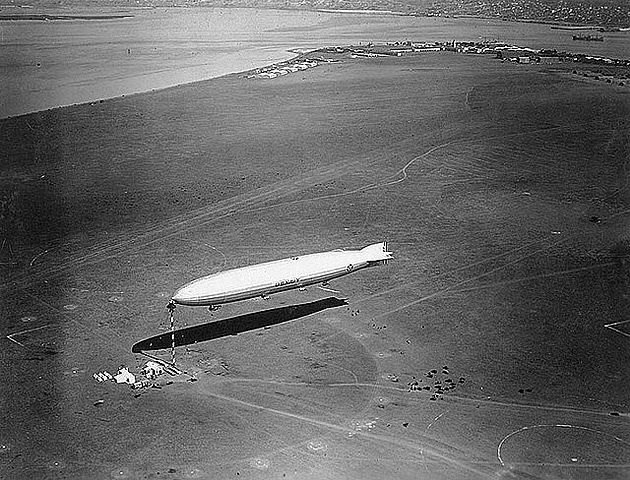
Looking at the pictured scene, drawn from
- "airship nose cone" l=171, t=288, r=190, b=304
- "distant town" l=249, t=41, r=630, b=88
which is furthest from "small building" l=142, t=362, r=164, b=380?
"distant town" l=249, t=41, r=630, b=88

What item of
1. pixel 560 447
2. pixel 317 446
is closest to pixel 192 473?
pixel 317 446

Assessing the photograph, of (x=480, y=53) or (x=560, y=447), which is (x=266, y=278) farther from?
(x=480, y=53)

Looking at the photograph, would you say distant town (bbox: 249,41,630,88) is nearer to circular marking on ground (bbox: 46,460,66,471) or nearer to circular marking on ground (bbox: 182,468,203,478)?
circular marking on ground (bbox: 182,468,203,478)

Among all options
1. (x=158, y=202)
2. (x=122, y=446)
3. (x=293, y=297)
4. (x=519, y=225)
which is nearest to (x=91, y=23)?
(x=158, y=202)

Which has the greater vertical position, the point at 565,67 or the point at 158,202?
the point at 565,67

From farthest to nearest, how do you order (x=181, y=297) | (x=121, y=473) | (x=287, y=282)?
1. (x=287, y=282)
2. (x=181, y=297)
3. (x=121, y=473)

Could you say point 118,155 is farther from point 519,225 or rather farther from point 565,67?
point 565,67

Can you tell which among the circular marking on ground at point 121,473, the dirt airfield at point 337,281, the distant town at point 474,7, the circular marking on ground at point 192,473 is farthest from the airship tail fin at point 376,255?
the distant town at point 474,7

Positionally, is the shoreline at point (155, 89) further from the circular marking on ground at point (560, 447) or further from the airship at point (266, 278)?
the circular marking on ground at point (560, 447)
